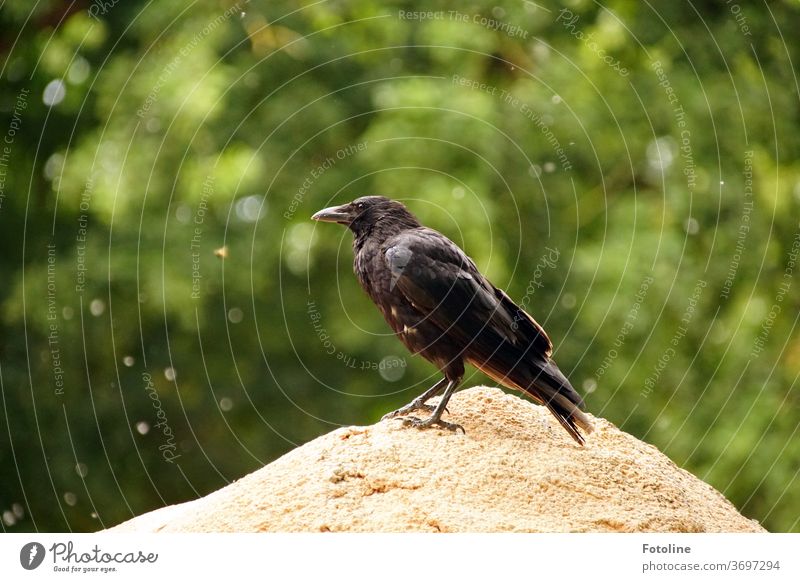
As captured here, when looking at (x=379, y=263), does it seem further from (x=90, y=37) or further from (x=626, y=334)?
(x=90, y=37)

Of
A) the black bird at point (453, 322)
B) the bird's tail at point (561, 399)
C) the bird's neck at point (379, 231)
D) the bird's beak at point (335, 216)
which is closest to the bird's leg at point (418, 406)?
the black bird at point (453, 322)

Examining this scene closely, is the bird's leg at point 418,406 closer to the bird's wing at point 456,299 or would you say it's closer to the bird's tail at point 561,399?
the bird's wing at point 456,299

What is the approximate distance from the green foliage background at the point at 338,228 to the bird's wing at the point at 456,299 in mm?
3283

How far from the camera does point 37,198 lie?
10.8m

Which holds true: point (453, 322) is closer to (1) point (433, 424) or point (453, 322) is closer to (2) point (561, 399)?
(1) point (433, 424)

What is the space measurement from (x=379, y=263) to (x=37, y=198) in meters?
5.43

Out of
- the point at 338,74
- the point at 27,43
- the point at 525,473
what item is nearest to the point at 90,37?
the point at 27,43

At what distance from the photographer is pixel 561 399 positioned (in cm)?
611

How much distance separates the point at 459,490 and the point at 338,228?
5470 millimetres

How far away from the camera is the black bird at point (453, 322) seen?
621 centimetres

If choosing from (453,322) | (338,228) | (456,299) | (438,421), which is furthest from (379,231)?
(338,228)

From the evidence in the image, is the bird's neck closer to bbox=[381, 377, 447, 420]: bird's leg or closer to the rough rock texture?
bbox=[381, 377, 447, 420]: bird's leg

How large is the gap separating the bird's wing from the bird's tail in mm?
198

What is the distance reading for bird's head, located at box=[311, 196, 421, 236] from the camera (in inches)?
275
